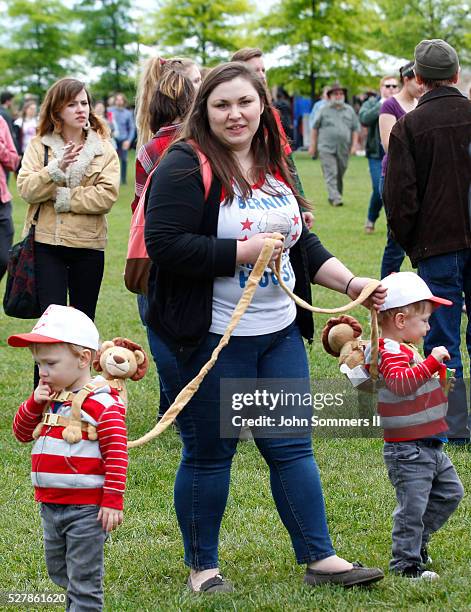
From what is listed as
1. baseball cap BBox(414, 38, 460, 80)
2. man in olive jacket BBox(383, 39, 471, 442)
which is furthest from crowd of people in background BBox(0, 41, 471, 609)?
baseball cap BBox(414, 38, 460, 80)

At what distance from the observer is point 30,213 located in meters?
6.64

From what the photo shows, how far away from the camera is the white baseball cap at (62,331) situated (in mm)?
3686

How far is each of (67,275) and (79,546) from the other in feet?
10.6

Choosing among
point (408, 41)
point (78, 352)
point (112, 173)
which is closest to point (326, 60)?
point (408, 41)

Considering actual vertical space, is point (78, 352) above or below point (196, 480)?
above

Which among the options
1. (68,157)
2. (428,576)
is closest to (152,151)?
(68,157)

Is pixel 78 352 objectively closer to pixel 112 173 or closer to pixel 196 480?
pixel 196 480

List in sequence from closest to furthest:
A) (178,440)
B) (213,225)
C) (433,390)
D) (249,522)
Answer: (213,225), (433,390), (249,522), (178,440)

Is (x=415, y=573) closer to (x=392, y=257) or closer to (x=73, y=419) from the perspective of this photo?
(x=73, y=419)

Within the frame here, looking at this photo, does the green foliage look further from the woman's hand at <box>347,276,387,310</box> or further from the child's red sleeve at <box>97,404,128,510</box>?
the child's red sleeve at <box>97,404,128,510</box>

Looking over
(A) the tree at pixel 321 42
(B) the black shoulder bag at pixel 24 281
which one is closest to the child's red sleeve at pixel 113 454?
(B) the black shoulder bag at pixel 24 281

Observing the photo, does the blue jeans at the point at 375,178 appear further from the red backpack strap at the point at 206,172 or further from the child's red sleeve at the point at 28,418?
the child's red sleeve at the point at 28,418

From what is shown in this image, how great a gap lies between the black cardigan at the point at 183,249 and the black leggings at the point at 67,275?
7.98ft

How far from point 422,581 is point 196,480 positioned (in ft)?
3.23
